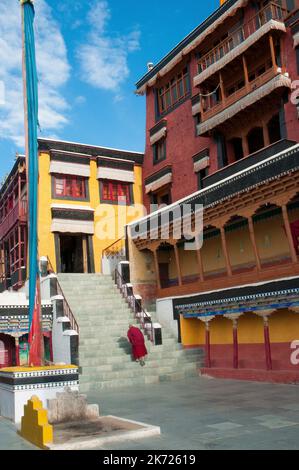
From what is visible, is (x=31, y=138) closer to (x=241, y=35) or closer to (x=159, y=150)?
(x=241, y=35)

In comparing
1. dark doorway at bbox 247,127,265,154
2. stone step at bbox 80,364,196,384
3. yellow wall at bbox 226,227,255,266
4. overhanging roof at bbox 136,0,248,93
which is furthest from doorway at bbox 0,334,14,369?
overhanging roof at bbox 136,0,248,93

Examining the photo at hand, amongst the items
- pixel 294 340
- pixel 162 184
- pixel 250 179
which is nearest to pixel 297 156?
pixel 250 179

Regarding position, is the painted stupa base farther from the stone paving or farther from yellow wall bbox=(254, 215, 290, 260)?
yellow wall bbox=(254, 215, 290, 260)

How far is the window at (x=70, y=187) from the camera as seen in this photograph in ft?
85.8

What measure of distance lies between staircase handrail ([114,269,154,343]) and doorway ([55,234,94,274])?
381cm

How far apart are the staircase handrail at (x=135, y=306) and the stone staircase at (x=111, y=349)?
0.71ft

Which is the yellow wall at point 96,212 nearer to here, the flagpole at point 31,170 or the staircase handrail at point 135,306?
the staircase handrail at point 135,306

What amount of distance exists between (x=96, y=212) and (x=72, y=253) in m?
3.52

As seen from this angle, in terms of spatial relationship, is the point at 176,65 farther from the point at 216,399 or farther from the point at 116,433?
the point at 116,433

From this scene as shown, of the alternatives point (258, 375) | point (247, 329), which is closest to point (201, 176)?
point (247, 329)

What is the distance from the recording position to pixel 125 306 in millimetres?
21000

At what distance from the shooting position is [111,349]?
17391 millimetres

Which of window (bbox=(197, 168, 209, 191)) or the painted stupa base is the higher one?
window (bbox=(197, 168, 209, 191))

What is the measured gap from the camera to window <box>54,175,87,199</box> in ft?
85.8
